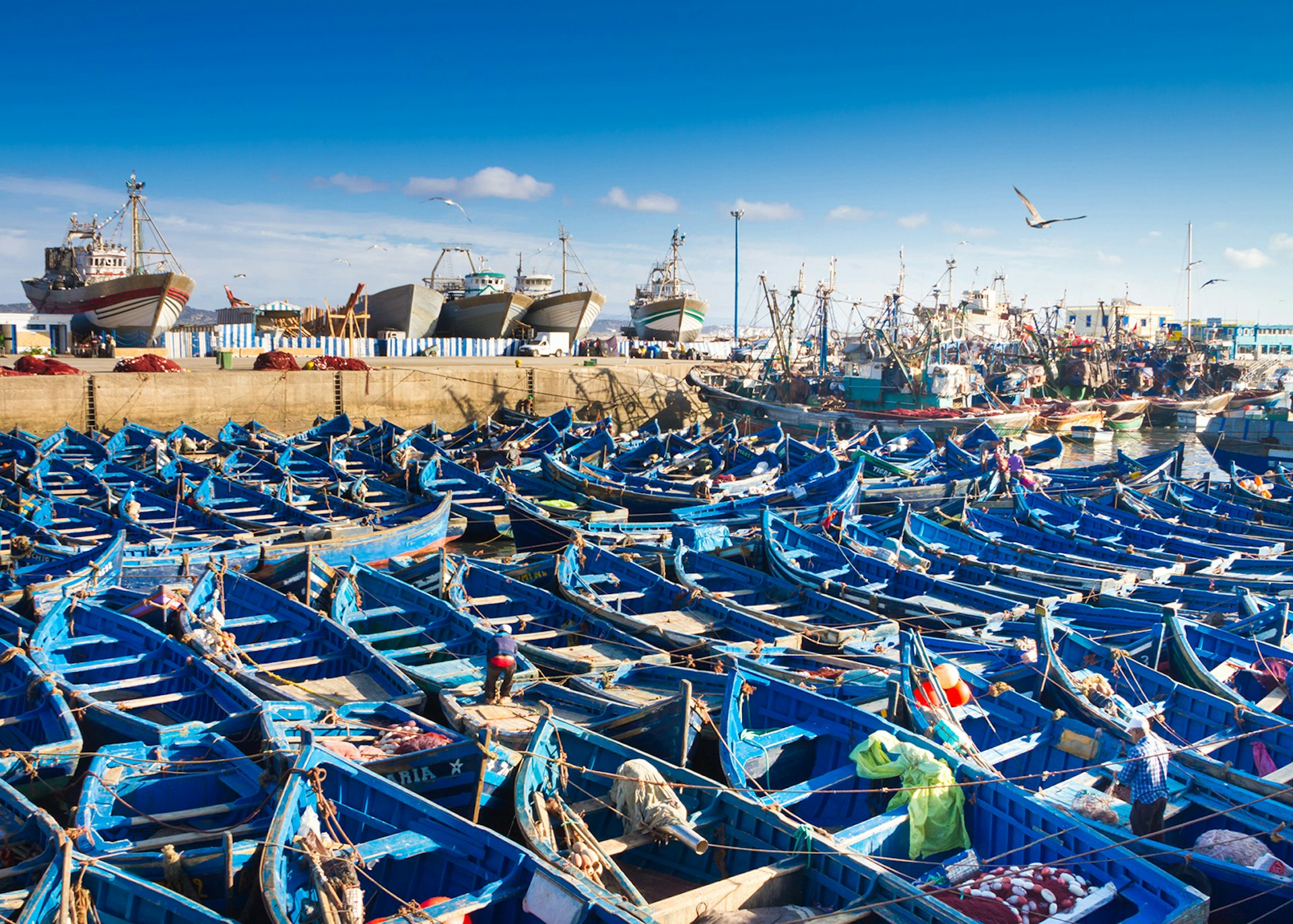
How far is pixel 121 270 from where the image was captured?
61.7 meters

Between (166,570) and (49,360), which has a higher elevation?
(49,360)

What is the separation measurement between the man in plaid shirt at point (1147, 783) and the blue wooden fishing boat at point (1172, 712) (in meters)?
0.97

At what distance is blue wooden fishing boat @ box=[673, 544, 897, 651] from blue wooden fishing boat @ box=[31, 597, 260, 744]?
7607 mm

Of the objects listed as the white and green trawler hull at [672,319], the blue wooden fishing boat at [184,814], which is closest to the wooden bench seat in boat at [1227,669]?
the blue wooden fishing boat at [184,814]

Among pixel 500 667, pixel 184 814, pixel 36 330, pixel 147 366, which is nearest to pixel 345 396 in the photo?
pixel 147 366

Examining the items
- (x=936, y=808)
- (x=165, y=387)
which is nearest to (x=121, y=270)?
(x=165, y=387)

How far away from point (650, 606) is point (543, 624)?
2.12 metres

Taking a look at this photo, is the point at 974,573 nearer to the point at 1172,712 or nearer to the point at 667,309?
the point at 1172,712

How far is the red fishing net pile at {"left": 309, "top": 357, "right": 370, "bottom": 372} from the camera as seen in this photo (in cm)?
4284

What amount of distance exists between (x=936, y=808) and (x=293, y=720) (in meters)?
6.97

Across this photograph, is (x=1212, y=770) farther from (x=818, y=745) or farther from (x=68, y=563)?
(x=68, y=563)

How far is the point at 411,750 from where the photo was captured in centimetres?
1015

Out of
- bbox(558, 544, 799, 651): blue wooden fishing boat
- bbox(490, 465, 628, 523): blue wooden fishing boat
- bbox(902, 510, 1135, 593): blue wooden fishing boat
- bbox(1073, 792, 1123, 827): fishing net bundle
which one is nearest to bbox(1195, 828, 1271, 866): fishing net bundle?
bbox(1073, 792, 1123, 827): fishing net bundle

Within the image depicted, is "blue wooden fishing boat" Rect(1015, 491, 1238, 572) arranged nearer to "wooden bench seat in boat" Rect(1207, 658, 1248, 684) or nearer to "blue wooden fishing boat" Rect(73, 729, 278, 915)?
"wooden bench seat in boat" Rect(1207, 658, 1248, 684)
